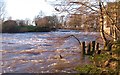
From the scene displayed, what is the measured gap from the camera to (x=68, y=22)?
27.0 feet

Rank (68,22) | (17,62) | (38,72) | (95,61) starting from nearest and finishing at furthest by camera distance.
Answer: (95,61) < (68,22) < (38,72) < (17,62)

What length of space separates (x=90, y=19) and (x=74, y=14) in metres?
0.54

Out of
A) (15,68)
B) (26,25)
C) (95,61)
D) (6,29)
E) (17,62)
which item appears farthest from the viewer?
(26,25)

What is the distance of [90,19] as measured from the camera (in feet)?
25.4

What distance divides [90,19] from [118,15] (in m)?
1.66

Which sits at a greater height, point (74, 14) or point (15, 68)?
point (74, 14)

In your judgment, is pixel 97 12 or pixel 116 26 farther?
pixel 97 12

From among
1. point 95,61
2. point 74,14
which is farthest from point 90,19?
point 95,61

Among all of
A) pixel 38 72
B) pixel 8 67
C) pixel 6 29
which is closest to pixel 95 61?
pixel 38 72

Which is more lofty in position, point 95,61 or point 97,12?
point 97,12

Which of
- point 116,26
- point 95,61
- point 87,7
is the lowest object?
point 95,61

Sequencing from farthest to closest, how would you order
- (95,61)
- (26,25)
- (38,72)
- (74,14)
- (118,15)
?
1. (26,25)
2. (38,72)
3. (74,14)
4. (118,15)
5. (95,61)

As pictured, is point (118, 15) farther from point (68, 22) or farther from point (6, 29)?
point (6, 29)

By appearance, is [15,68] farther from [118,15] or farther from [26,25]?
[26,25]
